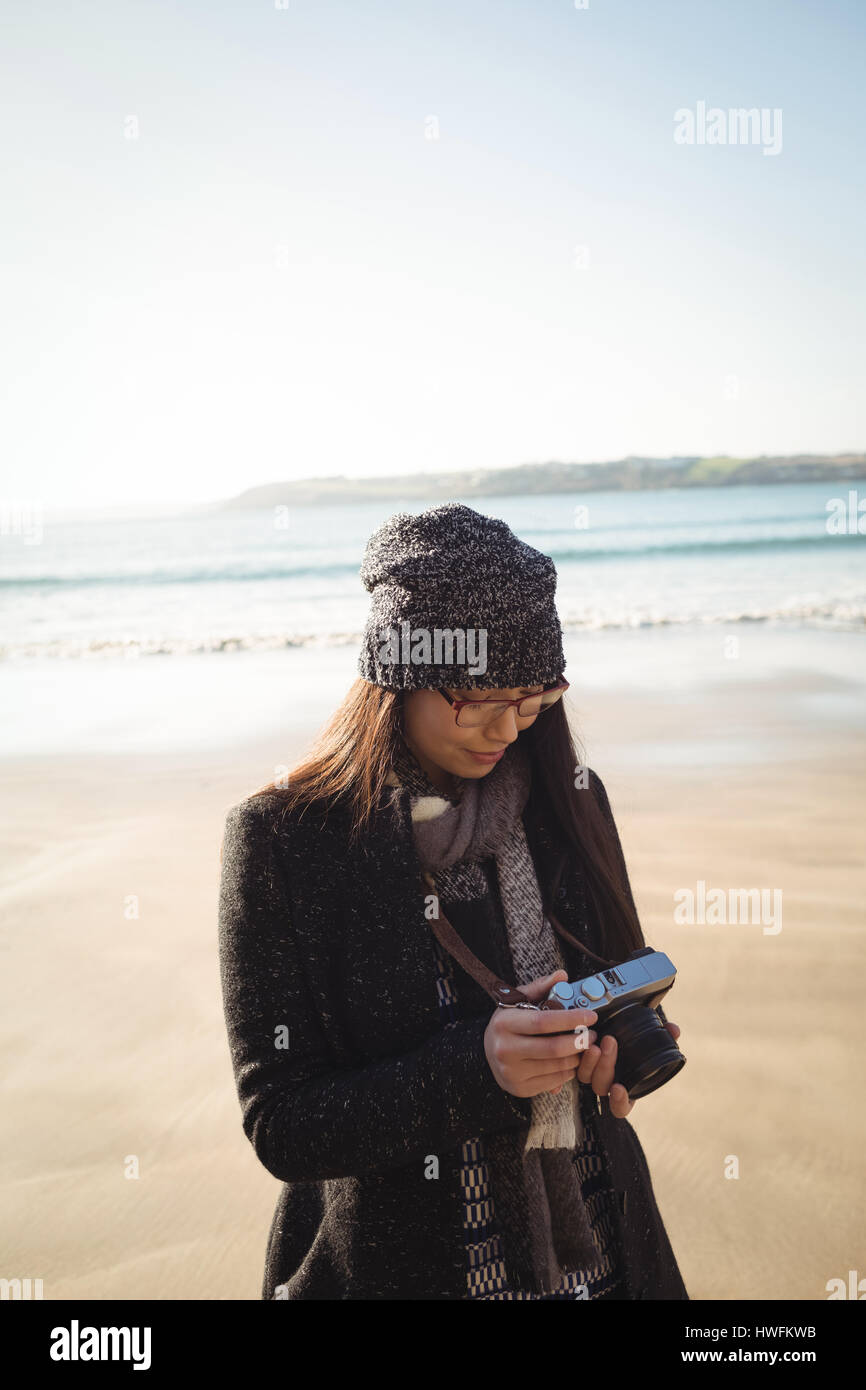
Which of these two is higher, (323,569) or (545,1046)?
(323,569)

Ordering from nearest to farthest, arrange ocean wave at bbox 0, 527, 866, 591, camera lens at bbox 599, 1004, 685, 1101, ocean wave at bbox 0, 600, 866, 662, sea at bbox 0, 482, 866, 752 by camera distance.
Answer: camera lens at bbox 599, 1004, 685, 1101
sea at bbox 0, 482, 866, 752
ocean wave at bbox 0, 600, 866, 662
ocean wave at bbox 0, 527, 866, 591

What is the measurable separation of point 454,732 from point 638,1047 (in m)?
0.59

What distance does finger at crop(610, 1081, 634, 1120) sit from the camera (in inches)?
61.7

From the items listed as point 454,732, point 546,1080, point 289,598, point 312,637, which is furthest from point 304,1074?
point 289,598

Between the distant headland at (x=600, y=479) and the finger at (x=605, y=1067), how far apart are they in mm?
44110

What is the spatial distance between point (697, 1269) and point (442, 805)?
2.45 meters

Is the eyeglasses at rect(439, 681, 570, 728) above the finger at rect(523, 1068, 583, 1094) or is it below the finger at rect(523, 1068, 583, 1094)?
above

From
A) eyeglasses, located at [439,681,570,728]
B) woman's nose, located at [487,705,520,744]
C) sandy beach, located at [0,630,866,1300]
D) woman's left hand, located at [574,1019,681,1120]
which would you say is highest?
eyeglasses, located at [439,681,570,728]

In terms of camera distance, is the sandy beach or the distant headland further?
the distant headland

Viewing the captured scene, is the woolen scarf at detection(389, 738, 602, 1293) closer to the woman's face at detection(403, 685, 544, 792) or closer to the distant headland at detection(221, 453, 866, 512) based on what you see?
the woman's face at detection(403, 685, 544, 792)

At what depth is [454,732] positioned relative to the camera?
1.75 metres

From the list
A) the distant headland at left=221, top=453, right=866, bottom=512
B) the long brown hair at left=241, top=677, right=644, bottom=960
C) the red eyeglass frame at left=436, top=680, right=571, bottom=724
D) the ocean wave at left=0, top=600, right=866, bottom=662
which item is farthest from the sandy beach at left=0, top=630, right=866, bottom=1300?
the distant headland at left=221, top=453, right=866, bottom=512

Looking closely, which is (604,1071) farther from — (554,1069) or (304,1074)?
(304,1074)

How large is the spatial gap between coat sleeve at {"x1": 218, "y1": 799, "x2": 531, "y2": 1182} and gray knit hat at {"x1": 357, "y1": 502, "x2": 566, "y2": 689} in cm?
36
